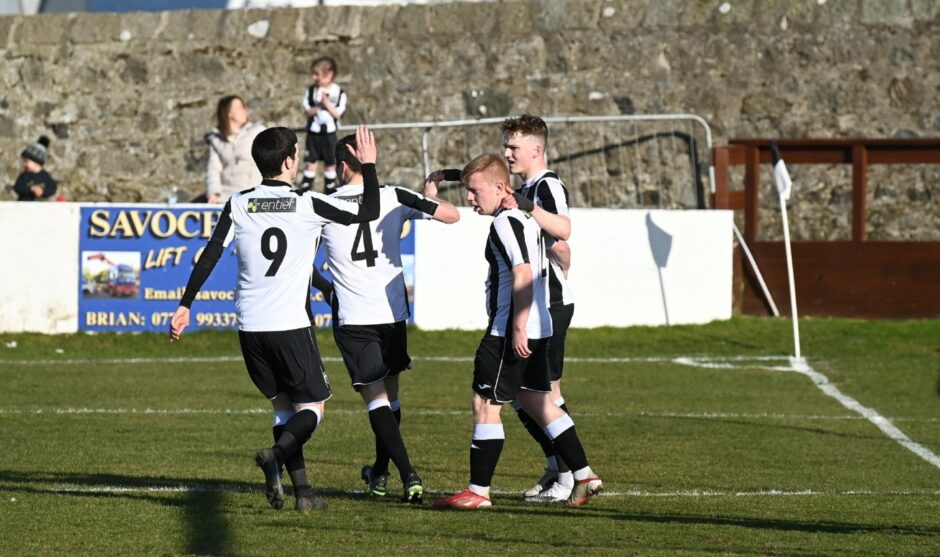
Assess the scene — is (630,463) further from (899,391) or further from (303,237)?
(899,391)

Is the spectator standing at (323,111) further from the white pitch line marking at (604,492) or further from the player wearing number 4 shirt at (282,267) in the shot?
the player wearing number 4 shirt at (282,267)

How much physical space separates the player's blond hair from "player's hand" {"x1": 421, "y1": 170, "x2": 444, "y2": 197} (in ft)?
1.30

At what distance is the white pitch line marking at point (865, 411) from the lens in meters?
10.8

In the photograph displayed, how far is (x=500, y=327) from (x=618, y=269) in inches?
409

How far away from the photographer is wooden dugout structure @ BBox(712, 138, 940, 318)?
1888 centimetres

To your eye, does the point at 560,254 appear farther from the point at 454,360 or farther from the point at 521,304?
the point at 454,360

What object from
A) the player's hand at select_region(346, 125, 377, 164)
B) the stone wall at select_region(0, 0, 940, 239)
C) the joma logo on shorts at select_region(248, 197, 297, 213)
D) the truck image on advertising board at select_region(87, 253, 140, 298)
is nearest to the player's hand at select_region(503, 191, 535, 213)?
the player's hand at select_region(346, 125, 377, 164)

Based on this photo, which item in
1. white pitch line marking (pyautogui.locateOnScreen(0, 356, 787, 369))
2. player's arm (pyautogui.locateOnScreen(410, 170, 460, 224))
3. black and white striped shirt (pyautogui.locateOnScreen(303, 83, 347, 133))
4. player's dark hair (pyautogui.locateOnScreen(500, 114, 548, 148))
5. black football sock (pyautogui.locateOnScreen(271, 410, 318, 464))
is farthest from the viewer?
black and white striped shirt (pyautogui.locateOnScreen(303, 83, 347, 133))

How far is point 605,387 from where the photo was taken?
14477mm

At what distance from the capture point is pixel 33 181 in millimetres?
18781

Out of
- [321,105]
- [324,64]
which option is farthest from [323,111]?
[324,64]

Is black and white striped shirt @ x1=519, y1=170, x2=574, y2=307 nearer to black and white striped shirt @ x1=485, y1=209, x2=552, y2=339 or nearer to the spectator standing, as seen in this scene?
black and white striped shirt @ x1=485, y1=209, x2=552, y2=339

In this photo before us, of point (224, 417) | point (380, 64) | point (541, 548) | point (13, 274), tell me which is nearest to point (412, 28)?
point (380, 64)

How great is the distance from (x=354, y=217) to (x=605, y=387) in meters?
6.94
